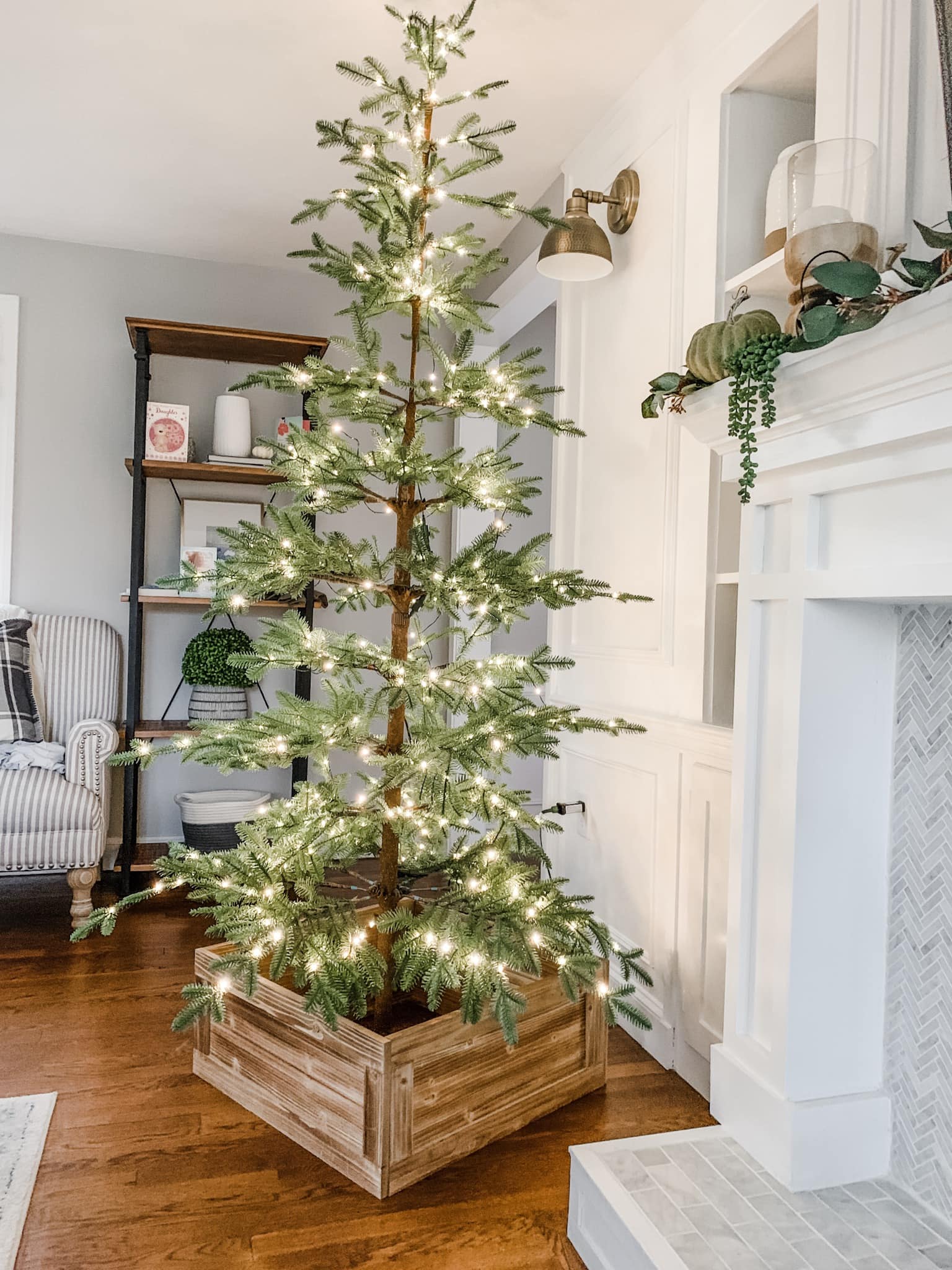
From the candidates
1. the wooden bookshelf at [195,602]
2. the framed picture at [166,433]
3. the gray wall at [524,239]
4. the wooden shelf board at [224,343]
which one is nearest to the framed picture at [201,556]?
the wooden bookshelf at [195,602]

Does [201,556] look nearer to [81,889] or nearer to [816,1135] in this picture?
[81,889]

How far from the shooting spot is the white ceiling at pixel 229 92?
2305 mm

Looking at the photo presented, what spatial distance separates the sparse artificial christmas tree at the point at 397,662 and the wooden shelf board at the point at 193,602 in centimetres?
159

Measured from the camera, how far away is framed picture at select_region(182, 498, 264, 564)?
3.81 m

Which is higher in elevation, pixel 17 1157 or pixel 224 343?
pixel 224 343

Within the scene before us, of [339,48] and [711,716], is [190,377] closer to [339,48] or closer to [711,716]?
[339,48]

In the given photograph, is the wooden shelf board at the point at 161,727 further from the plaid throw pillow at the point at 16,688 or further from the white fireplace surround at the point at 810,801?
the white fireplace surround at the point at 810,801

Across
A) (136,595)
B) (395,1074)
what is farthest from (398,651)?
(136,595)

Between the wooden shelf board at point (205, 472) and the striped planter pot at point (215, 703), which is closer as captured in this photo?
the wooden shelf board at point (205, 472)

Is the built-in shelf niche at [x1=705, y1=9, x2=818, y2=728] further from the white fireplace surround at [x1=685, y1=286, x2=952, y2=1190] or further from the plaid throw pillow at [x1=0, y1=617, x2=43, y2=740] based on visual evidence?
the plaid throw pillow at [x1=0, y1=617, x2=43, y2=740]

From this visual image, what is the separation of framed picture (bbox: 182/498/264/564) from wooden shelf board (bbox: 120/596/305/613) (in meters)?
0.22

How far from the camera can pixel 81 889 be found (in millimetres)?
3051

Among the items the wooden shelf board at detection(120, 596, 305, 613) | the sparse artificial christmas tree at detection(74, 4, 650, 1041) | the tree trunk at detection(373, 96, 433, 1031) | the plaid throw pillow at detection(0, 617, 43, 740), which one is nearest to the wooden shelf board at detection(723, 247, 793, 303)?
the sparse artificial christmas tree at detection(74, 4, 650, 1041)

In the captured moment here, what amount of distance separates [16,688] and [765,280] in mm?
2816
